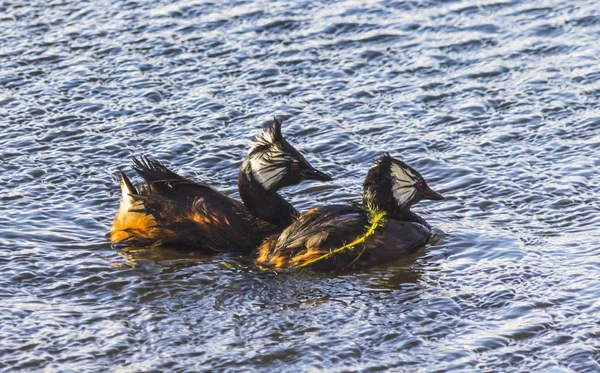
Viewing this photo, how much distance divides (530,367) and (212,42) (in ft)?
27.6

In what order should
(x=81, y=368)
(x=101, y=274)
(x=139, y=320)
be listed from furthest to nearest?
(x=101, y=274) < (x=139, y=320) < (x=81, y=368)

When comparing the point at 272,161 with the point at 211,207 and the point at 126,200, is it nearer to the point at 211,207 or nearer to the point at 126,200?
the point at 211,207

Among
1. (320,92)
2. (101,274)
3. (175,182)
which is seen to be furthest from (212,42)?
(101,274)

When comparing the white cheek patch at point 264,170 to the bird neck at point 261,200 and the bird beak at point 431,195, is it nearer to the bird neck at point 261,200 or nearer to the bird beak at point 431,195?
the bird neck at point 261,200

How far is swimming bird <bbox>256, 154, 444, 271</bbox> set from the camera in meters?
9.01

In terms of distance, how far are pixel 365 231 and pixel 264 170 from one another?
1.14 meters

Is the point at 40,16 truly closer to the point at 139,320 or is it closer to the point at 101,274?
the point at 101,274

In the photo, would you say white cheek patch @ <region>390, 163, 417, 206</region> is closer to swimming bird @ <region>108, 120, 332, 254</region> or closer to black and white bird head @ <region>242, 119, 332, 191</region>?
swimming bird @ <region>108, 120, 332, 254</region>

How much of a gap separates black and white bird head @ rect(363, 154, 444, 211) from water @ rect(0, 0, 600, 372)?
1.70 ft

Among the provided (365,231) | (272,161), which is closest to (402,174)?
(365,231)

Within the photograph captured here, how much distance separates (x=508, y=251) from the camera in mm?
9266

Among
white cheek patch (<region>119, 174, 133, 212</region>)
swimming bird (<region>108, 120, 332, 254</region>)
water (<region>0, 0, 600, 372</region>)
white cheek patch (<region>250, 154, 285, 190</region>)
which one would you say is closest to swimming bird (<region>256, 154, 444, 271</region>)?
water (<region>0, 0, 600, 372</region>)

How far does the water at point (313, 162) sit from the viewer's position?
7.62 metres

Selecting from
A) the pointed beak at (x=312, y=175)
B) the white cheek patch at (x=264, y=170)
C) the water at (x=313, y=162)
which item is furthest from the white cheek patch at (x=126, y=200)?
the pointed beak at (x=312, y=175)
